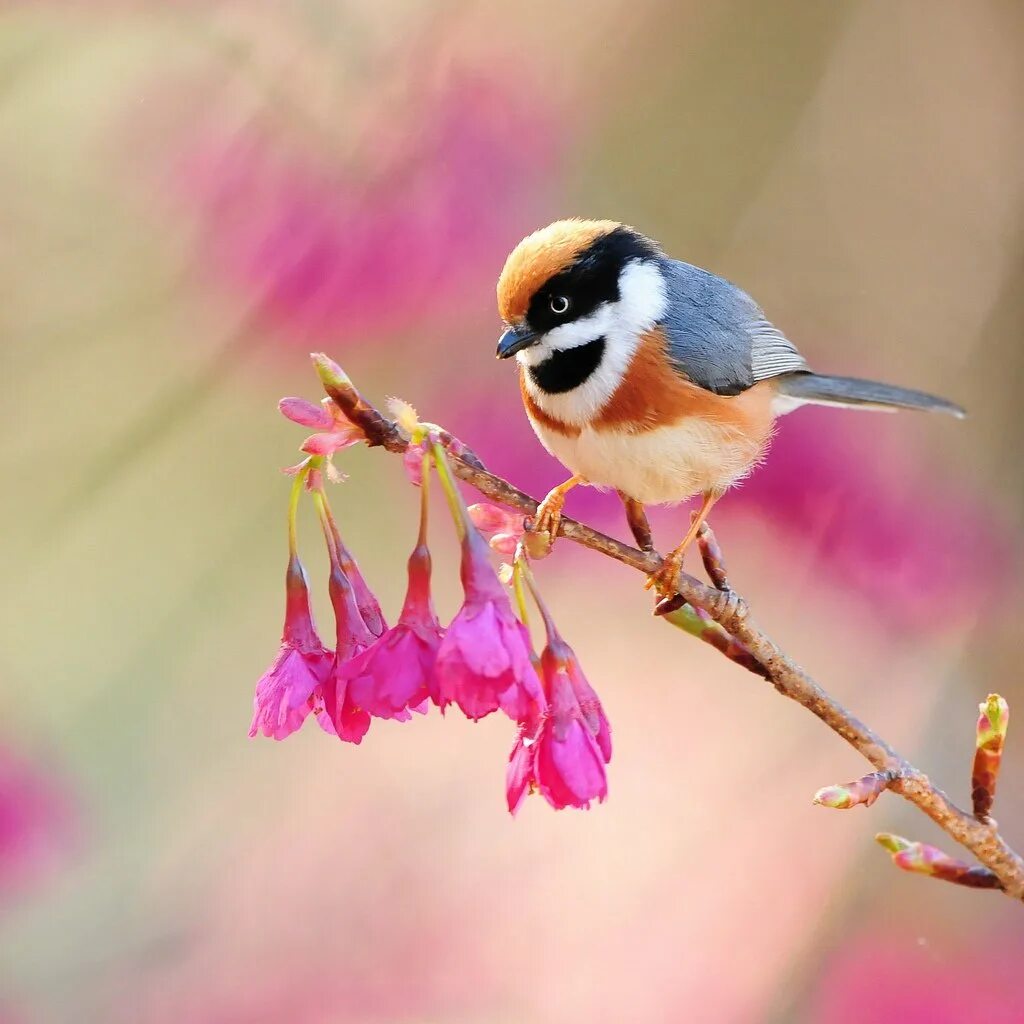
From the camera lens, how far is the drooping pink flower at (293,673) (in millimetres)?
487

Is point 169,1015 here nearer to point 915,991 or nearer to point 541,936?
point 541,936

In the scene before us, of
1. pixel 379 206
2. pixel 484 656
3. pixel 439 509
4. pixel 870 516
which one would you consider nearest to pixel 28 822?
pixel 439 509

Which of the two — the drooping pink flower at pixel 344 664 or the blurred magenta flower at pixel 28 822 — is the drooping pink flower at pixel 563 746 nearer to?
the drooping pink flower at pixel 344 664

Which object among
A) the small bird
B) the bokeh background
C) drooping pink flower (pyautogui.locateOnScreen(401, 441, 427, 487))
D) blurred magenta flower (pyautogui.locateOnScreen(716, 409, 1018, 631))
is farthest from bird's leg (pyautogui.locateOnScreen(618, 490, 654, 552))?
blurred magenta flower (pyautogui.locateOnScreen(716, 409, 1018, 631))

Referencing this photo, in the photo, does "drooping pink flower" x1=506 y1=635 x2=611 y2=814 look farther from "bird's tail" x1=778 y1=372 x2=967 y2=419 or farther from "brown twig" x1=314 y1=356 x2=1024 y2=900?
"bird's tail" x1=778 y1=372 x2=967 y2=419

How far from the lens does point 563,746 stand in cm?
48

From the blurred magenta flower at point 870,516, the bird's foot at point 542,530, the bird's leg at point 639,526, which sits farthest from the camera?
the blurred magenta flower at point 870,516

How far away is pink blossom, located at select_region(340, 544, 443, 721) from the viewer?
0.45 metres

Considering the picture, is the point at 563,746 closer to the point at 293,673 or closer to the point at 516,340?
the point at 293,673

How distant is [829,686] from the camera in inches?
47.6

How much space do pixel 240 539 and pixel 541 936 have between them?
546 millimetres

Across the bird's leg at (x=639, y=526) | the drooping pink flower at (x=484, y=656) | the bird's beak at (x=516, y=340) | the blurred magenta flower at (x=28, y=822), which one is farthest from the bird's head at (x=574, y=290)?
the blurred magenta flower at (x=28, y=822)

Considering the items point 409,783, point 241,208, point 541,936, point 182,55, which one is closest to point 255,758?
point 409,783

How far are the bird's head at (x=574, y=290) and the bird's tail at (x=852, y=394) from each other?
14 cm
